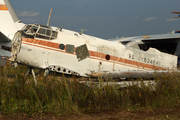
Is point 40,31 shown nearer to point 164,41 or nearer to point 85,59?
point 85,59

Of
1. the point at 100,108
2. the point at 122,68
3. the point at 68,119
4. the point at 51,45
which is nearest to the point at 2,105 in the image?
the point at 68,119

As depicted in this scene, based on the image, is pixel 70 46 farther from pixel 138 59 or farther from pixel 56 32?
pixel 138 59

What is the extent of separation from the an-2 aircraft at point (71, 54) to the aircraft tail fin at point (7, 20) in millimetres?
10135

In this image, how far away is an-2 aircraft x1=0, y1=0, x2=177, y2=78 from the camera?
8414 mm

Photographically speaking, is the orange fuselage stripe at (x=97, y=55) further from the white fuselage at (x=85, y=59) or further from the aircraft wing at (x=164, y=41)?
the aircraft wing at (x=164, y=41)

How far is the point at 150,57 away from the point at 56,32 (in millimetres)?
7144

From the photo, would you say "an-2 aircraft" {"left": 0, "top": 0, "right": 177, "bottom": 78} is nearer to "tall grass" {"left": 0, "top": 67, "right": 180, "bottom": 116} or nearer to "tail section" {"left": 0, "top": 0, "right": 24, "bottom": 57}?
"tall grass" {"left": 0, "top": 67, "right": 180, "bottom": 116}

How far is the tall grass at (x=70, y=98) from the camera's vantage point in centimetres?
498

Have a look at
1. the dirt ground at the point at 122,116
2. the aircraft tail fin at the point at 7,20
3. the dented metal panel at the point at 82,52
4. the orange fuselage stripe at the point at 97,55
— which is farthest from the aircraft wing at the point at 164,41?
the dirt ground at the point at 122,116

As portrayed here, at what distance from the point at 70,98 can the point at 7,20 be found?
16196 mm

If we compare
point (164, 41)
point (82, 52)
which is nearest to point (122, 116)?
point (82, 52)

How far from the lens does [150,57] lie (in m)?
12.1

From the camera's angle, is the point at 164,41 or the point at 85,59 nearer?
the point at 85,59

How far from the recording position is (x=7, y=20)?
18.0m
